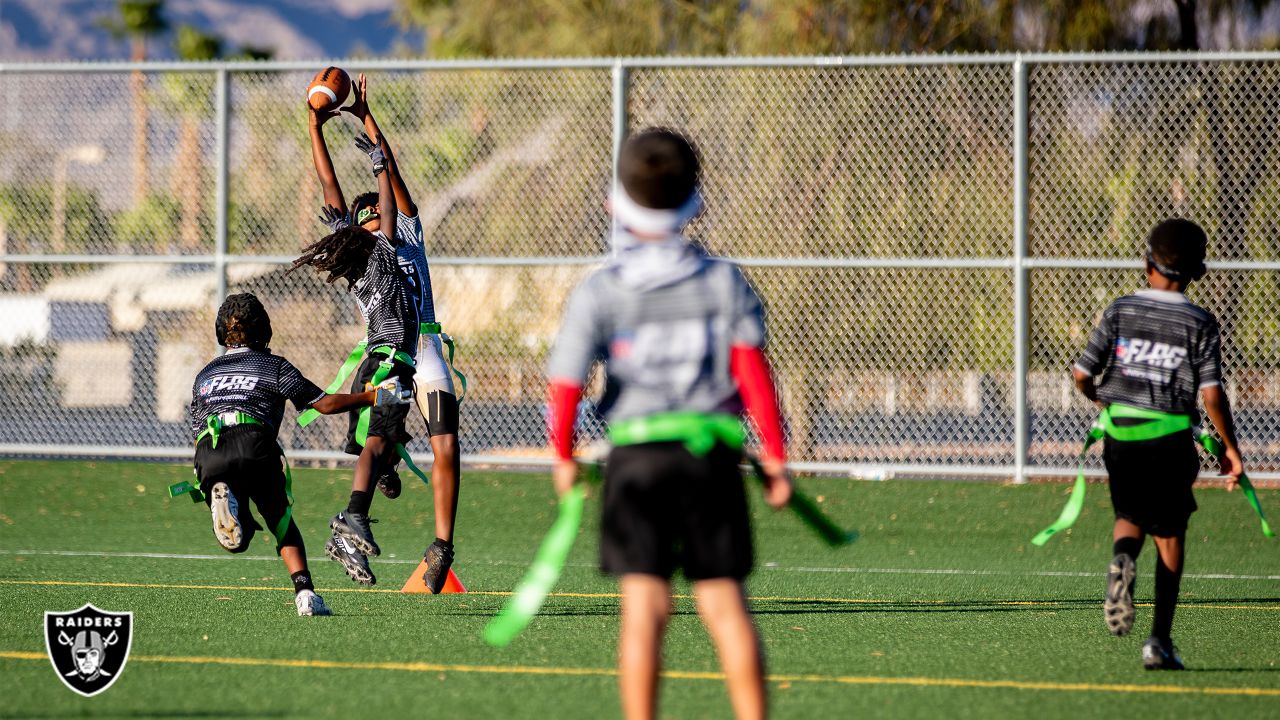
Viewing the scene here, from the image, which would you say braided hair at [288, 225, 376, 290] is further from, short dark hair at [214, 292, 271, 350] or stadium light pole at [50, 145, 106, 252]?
stadium light pole at [50, 145, 106, 252]

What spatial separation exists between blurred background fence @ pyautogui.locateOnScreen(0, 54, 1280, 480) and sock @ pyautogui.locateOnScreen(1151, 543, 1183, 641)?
5891mm

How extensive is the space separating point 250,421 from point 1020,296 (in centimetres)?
691

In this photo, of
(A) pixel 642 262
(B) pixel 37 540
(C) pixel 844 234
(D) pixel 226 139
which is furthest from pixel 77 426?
(A) pixel 642 262

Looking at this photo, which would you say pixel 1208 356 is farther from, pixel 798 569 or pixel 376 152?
pixel 376 152

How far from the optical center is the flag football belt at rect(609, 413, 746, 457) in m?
4.46

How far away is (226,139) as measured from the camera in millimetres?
13758

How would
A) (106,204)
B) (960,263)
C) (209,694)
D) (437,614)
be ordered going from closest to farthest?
(209,694)
(437,614)
(960,263)
(106,204)

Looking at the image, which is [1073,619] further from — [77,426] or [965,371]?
[77,426]

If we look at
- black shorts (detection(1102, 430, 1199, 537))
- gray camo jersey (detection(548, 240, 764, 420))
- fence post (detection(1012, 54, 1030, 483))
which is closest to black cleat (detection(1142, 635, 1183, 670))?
black shorts (detection(1102, 430, 1199, 537))

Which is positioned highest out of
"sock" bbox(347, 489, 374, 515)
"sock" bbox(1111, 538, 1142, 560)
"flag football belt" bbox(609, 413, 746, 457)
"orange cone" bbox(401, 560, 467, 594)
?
"flag football belt" bbox(609, 413, 746, 457)

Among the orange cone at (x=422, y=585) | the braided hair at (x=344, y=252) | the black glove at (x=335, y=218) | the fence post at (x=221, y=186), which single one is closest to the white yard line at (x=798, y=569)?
the orange cone at (x=422, y=585)

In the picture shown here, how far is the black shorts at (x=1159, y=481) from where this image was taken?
6.48 metres

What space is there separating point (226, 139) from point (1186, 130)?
7772mm

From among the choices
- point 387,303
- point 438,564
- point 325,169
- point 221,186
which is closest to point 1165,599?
point 438,564
